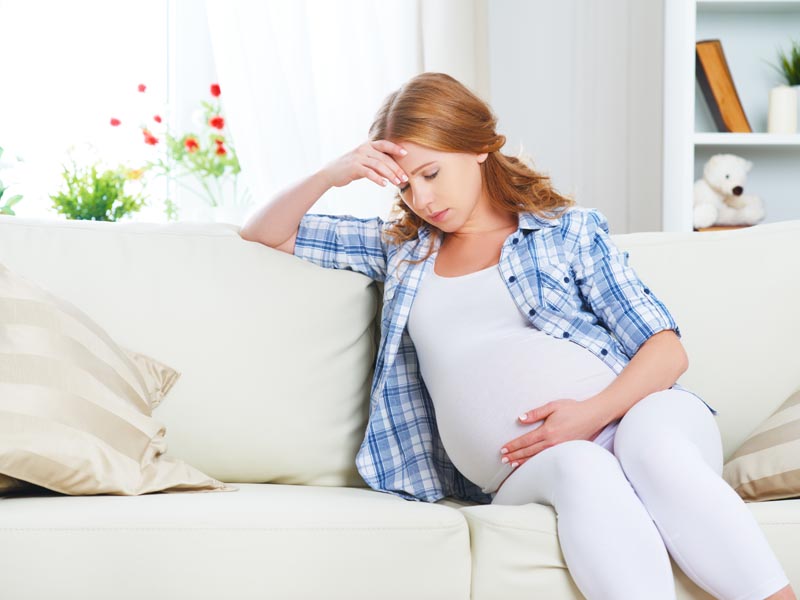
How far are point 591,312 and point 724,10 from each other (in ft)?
5.83

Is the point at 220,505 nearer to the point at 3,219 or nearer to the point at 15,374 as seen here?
the point at 15,374

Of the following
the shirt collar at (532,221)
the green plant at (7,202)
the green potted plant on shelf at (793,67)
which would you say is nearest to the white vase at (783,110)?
the green potted plant on shelf at (793,67)

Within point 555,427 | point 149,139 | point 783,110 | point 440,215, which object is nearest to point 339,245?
point 440,215

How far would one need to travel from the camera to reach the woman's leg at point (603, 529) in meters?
1.12

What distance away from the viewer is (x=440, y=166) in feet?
5.26

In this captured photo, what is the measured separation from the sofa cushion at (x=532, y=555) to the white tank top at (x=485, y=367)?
0.22 m

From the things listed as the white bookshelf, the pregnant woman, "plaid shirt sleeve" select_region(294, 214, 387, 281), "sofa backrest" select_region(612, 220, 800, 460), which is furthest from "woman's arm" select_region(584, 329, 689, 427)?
the white bookshelf

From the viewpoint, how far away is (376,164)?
5.21ft

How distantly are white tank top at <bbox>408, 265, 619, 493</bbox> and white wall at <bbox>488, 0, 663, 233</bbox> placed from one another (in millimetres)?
1510

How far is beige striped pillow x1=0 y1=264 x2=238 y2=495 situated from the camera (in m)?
1.31

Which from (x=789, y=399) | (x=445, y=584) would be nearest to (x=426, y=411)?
(x=445, y=584)

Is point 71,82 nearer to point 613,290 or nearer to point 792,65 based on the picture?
point 613,290

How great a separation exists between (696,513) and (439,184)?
0.71 m

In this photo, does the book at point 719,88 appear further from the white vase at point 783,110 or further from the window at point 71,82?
the window at point 71,82
